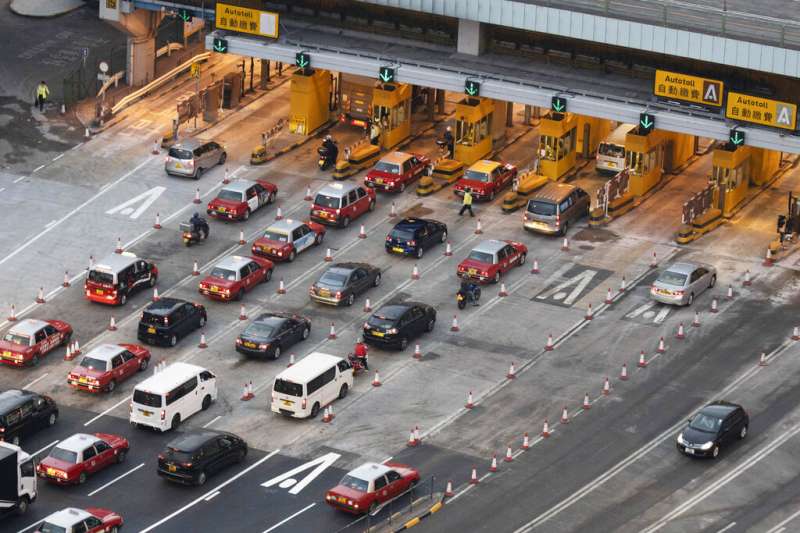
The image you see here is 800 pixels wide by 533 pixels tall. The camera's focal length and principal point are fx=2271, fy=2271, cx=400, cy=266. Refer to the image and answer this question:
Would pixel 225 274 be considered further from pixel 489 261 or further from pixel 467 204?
pixel 467 204

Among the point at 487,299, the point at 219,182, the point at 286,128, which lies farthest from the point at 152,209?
the point at 487,299

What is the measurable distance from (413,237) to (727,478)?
82.9 feet

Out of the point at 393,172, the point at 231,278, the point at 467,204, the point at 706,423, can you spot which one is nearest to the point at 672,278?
the point at 467,204

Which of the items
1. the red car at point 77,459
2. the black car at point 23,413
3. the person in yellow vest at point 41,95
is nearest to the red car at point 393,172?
the person in yellow vest at point 41,95

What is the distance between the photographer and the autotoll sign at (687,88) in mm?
113000

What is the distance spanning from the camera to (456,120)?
12106cm

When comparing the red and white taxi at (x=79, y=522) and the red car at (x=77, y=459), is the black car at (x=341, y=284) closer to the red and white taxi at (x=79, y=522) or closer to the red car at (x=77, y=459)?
the red car at (x=77, y=459)

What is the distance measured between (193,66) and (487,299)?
3044 cm

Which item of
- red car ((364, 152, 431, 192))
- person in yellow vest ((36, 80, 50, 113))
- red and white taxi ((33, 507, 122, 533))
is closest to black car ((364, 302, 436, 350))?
red car ((364, 152, 431, 192))

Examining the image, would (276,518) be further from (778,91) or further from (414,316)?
(778,91)

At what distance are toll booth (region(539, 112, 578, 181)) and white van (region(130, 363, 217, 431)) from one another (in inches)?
1178

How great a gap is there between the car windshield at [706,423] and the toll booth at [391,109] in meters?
36.0

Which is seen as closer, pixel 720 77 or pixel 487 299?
pixel 487 299

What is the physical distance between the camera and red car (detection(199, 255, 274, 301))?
105250 millimetres
